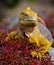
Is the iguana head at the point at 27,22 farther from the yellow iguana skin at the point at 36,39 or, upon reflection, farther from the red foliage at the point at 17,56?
the red foliage at the point at 17,56

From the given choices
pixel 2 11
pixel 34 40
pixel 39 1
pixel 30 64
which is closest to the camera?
pixel 30 64

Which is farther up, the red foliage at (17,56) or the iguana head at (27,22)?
the iguana head at (27,22)

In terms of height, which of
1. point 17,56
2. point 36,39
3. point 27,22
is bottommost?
point 17,56

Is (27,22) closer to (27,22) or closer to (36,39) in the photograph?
(27,22)

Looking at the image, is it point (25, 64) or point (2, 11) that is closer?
point (25, 64)

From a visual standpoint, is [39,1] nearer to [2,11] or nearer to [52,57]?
[2,11]

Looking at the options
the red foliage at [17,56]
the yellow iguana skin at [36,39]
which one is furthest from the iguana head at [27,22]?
the red foliage at [17,56]

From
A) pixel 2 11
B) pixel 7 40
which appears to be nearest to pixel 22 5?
pixel 2 11

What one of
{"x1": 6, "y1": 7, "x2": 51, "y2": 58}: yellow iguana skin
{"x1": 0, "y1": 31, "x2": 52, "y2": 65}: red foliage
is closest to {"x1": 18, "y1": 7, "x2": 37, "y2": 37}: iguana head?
{"x1": 6, "y1": 7, "x2": 51, "y2": 58}: yellow iguana skin

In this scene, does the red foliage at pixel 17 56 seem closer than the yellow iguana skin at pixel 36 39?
Yes

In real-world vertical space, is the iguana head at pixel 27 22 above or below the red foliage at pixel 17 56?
above

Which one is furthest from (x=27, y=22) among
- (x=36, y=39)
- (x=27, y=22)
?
(x=36, y=39)
